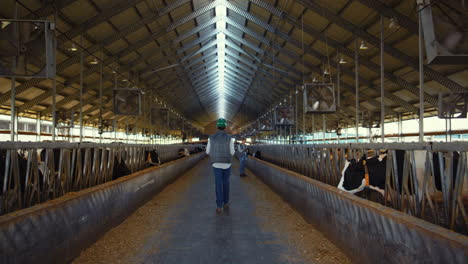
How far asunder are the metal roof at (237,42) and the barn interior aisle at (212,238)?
9243mm

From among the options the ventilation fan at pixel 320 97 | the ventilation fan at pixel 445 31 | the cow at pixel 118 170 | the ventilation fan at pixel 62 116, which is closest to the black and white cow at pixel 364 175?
the ventilation fan at pixel 445 31

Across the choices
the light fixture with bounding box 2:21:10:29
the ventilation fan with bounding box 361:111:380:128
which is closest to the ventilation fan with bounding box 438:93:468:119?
the light fixture with bounding box 2:21:10:29

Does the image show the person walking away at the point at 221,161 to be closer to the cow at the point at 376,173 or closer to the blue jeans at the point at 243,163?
the cow at the point at 376,173

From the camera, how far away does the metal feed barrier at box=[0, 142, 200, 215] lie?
3528mm

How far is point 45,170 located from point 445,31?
6235 millimetres

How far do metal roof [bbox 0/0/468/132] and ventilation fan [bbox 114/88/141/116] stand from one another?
2.26 meters

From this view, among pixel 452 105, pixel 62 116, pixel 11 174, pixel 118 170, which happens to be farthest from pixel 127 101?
pixel 11 174

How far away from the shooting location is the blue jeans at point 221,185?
6351 mm

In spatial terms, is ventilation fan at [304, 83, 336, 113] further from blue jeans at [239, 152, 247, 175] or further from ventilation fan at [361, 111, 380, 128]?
ventilation fan at [361, 111, 380, 128]

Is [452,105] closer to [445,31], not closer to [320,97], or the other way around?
[320,97]

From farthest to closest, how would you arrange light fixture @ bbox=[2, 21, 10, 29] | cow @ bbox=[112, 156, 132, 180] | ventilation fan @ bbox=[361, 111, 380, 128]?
ventilation fan @ bbox=[361, 111, 380, 128]
light fixture @ bbox=[2, 21, 10, 29]
cow @ bbox=[112, 156, 132, 180]

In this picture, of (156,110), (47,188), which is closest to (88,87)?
(156,110)

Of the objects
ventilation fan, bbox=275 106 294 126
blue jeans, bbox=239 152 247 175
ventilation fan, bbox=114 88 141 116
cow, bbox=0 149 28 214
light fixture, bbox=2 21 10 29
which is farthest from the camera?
ventilation fan, bbox=275 106 294 126

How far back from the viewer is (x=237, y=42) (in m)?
24.1
